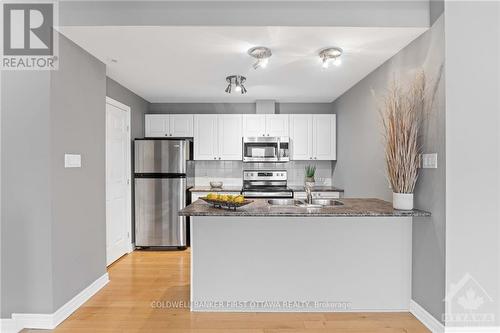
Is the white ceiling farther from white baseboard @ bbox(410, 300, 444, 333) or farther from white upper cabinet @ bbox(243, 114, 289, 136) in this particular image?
white baseboard @ bbox(410, 300, 444, 333)

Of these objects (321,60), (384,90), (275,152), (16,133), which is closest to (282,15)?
(321,60)

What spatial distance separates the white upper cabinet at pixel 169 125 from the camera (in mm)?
4898

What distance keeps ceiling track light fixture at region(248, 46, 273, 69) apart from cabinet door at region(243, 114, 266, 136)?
2020 millimetres

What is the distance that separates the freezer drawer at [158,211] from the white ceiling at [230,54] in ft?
4.52

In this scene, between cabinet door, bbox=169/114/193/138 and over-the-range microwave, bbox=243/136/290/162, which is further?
cabinet door, bbox=169/114/193/138

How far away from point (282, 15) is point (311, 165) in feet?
10.6

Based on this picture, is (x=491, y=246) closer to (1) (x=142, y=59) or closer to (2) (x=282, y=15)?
(2) (x=282, y=15)

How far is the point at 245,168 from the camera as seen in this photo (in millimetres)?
5258

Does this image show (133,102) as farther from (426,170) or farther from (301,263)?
(426,170)

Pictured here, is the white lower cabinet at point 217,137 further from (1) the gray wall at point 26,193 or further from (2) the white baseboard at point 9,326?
(2) the white baseboard at point 9,326

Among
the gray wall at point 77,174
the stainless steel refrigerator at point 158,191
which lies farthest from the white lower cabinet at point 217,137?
the gray wall at point 77,174

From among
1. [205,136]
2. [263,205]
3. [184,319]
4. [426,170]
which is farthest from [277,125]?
[184,319]

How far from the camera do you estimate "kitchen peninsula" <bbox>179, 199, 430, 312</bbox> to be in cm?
258

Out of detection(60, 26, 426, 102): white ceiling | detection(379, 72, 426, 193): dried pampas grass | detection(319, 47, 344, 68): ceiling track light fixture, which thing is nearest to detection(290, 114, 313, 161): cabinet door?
→ detection(60, 26, 426, 102): white ceiling
